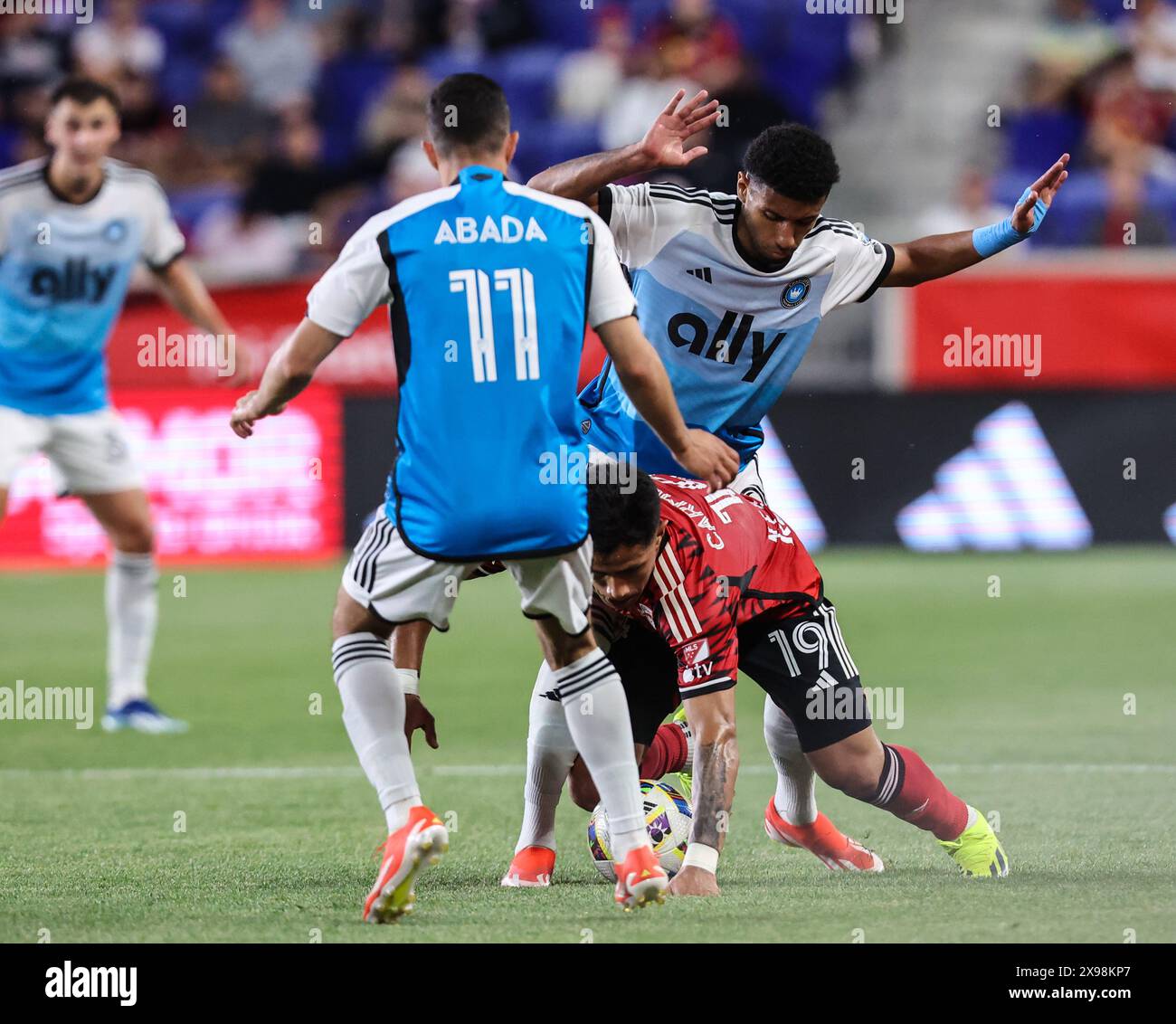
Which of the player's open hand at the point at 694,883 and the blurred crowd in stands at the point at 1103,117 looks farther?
the blurred crowd in stands at the point at 1103,117

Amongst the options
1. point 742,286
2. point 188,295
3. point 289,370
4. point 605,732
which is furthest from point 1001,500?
point 289,370

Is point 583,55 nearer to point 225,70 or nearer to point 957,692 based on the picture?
point 225,70

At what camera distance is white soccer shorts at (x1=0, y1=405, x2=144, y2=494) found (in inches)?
364

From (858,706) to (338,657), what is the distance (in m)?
1.58

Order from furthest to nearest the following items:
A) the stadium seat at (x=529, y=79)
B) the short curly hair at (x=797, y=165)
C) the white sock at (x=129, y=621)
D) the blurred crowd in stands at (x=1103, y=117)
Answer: the stadium seat at (x=529, y=79)
the blurred crowd in stands at (x=1103, y=117)
the white sock at (x=129, y=621)
the short curly hair at (x=797, y=165)

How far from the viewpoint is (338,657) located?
4.87m

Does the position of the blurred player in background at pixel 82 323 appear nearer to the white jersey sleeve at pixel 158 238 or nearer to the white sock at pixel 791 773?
the white jersey sleeve at pixel 158 238

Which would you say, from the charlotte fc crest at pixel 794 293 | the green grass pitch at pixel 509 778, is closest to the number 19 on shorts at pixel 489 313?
the green grass pitch at pixel 509 778

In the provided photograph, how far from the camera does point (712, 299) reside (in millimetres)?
5883

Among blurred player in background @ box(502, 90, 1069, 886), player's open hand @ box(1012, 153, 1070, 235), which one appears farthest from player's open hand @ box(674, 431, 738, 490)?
player's open hand @ box(1012, 153, 1070, 235)

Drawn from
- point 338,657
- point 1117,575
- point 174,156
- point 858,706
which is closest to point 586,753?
point 338,657

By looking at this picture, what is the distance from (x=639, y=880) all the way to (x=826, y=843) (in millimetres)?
1256

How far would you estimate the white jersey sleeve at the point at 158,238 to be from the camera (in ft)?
30.4

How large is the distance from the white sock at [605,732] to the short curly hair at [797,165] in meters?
1.54
